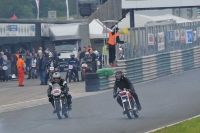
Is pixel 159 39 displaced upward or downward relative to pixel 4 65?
upward

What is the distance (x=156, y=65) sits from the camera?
2764 centimetres

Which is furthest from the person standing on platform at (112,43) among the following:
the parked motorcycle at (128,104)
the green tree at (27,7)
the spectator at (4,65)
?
the green tree at (27,7)

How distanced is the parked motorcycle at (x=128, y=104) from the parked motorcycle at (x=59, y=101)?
5.26 ft

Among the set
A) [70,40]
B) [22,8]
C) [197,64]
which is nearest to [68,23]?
[70,40]

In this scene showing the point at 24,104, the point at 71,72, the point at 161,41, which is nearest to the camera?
the point at 24,104

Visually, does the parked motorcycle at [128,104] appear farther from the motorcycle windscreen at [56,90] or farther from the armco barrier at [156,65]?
the armco barrier at [156,65]

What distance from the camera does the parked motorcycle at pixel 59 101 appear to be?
15.6 metres

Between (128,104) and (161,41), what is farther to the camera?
(161,41)

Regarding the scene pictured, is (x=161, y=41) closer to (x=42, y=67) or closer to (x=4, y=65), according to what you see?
(x=42, y=67)

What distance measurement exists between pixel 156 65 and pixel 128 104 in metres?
12.8

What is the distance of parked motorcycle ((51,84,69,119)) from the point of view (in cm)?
1562

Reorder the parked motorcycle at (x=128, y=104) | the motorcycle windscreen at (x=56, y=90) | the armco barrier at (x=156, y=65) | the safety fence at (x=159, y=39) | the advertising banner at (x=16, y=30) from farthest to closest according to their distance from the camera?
the advertising banner at (x=16, y=30)
the safety fence at (x=159, y=39)
the armco barrier at (x=156, y=65)
the motorcycle windscreen at (x=56, y=90)
the parked motorcycle at (x=128, y=104)

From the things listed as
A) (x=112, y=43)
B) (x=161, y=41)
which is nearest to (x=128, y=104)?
(x=112, y=43)

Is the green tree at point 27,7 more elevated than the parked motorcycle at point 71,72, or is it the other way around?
the green tree at point 27,7
